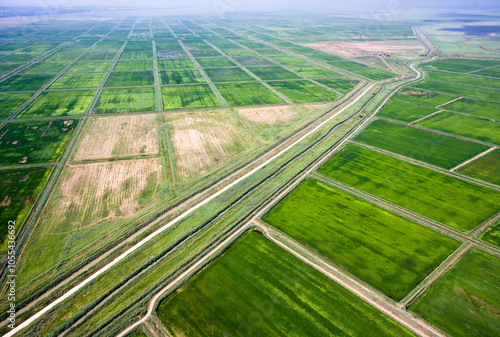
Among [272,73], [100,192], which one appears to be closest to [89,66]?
[272,73]

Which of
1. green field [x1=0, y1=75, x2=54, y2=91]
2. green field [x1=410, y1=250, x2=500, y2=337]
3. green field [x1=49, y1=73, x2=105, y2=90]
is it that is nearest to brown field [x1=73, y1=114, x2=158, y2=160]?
green field [x1=49, y1=73, x2=105, y2=90]

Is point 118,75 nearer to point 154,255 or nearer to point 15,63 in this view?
point 15,63

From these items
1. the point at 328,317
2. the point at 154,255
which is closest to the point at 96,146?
the point at 154,255

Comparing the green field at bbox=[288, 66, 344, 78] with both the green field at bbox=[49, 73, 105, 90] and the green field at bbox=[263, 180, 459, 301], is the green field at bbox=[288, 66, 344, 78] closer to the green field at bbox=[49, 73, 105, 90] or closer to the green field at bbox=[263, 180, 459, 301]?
the green field at bbox=[263, 180, 459, 301]

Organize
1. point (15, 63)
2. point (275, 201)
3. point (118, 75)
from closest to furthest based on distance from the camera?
point (275, 201) < point (118, 75) < point (15, 63)

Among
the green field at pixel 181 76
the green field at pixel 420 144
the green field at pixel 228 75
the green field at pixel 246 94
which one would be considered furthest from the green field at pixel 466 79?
the green field at pixel 181 76
